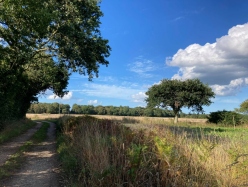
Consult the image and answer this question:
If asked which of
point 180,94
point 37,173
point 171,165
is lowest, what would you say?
point 37,173

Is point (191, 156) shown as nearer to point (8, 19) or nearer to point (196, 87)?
point (8, 19)

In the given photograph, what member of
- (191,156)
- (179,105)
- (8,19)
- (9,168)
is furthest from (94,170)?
(179,105)

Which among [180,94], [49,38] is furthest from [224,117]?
[49,38]

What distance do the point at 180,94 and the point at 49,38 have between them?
31.5 m

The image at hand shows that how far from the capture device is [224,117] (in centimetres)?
3959

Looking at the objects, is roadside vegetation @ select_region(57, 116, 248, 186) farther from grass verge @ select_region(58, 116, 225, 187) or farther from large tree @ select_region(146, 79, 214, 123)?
large tree @ select_region(146, 79, 214, 123)

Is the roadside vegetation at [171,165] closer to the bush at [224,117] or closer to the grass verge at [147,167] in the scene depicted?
the grass verge at [147,167]

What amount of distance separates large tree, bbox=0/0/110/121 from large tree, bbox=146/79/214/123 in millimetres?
28081

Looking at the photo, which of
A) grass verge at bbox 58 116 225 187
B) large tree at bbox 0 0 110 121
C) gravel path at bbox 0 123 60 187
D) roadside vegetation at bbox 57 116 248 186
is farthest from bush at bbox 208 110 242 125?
grass verge at bbox 58 116 225 187

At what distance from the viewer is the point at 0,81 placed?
15.6 metres

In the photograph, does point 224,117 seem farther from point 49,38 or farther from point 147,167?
point 147,167

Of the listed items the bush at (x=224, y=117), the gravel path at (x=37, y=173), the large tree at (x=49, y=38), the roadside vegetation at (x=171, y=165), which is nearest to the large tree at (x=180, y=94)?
the bush at (x=224, y=117)

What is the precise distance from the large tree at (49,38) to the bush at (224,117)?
88.2ft

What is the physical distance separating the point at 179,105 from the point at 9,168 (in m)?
39.7
